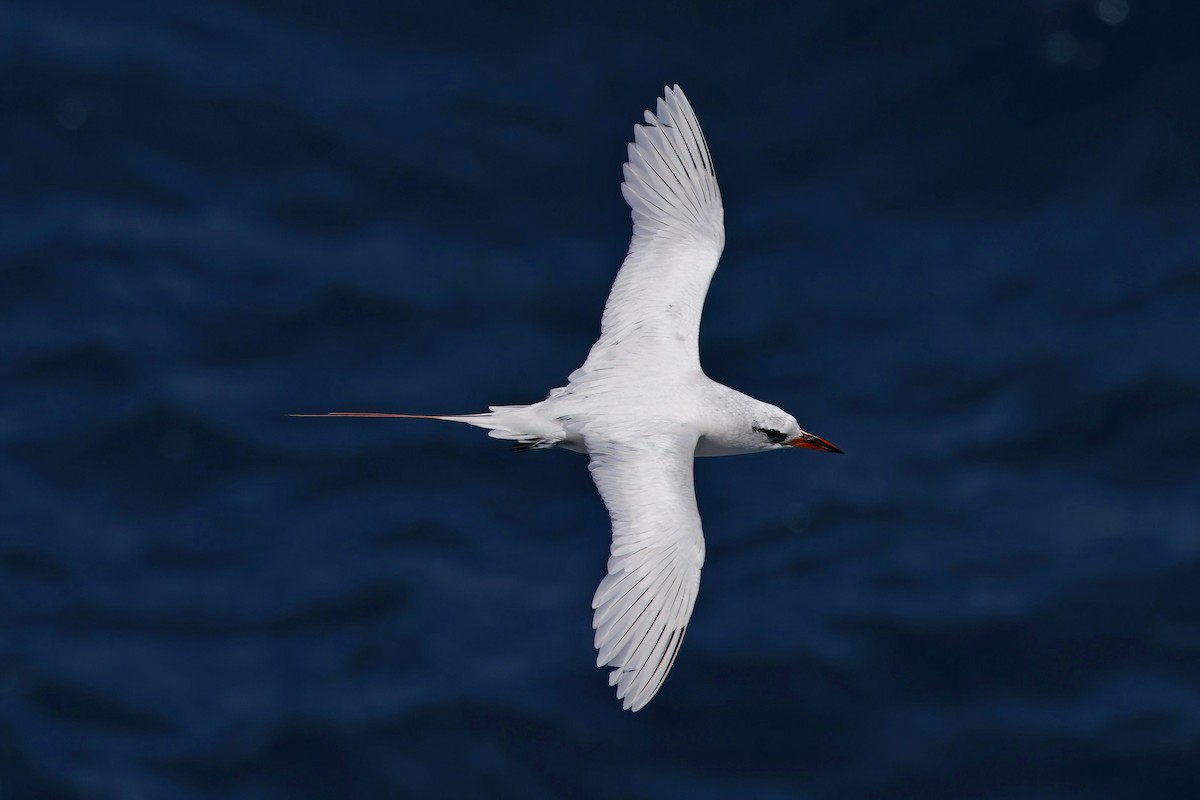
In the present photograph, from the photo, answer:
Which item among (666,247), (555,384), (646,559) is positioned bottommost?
(646,559)

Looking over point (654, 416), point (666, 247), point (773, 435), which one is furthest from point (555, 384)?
point (654, 416)

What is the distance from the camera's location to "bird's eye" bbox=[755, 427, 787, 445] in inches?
587

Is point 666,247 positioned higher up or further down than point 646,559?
higher up

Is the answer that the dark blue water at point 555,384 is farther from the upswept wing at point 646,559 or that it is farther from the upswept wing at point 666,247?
the upswept wing at point 646,559

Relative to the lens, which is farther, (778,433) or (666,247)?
(666,247)

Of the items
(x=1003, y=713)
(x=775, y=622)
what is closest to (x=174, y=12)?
(x=775, y=622)

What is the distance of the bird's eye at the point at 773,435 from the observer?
14.9 meters

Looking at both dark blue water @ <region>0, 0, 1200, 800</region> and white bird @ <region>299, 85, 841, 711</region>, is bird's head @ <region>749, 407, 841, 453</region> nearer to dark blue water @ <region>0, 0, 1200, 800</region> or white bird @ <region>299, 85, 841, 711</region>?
white bird @ <region>299, 85, 841, 711</region>

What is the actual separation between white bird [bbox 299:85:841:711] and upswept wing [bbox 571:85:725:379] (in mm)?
12

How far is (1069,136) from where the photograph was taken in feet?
63.5

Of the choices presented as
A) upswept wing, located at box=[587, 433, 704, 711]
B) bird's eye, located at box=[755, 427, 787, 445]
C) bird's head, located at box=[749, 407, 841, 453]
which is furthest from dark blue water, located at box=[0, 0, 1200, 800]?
upswept wing, located at box=[587, 433, 704, 711]

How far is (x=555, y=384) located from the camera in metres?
18.1

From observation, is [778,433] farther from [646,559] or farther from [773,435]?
[646,559]

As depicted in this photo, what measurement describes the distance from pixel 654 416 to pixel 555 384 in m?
3.98
